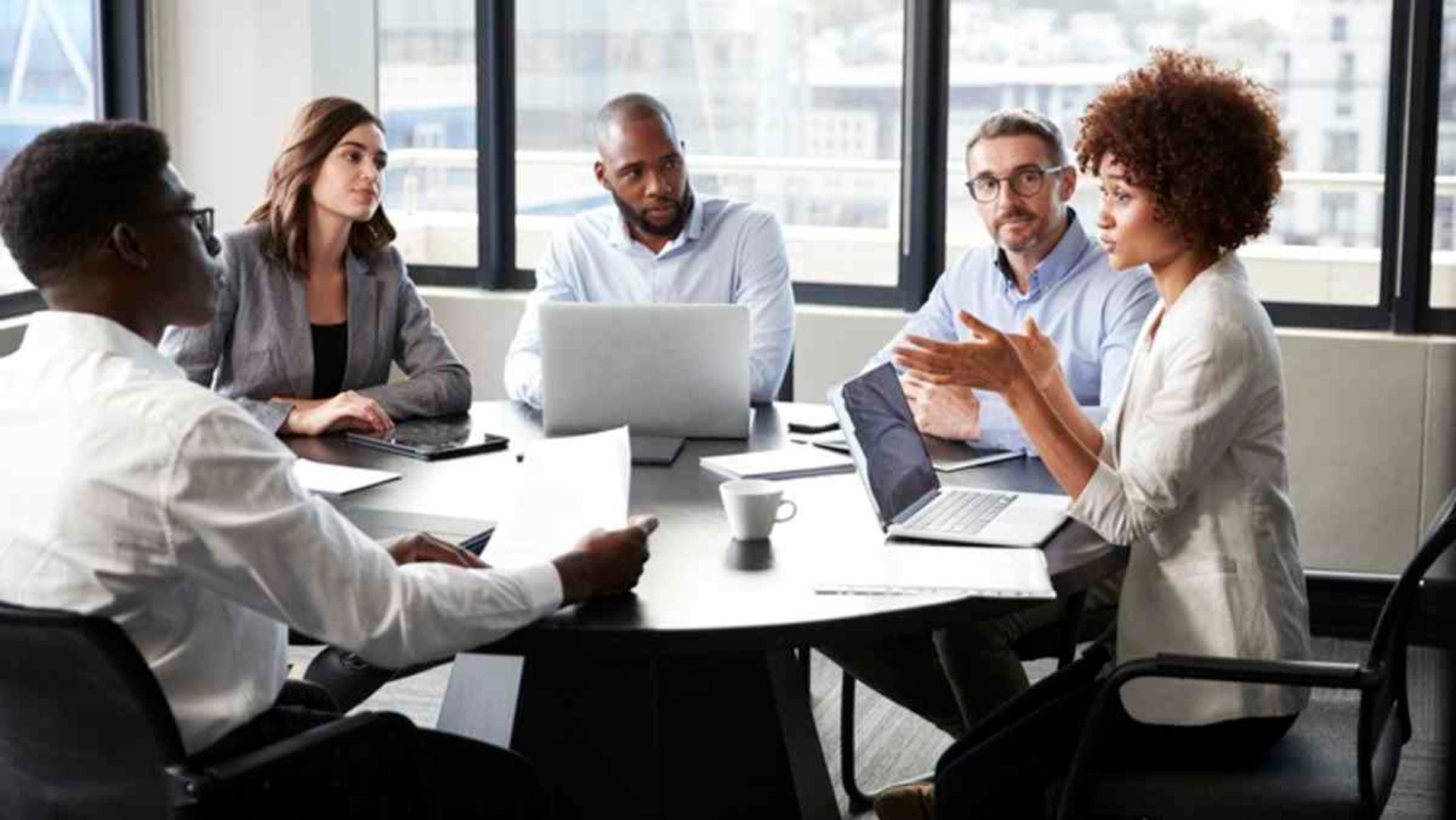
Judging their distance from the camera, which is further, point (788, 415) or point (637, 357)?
point (788, 415)

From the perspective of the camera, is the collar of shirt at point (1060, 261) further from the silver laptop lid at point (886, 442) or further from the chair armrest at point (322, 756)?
the chair armrest at point (322, 756)

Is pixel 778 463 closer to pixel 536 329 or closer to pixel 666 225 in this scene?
pixel 536 329

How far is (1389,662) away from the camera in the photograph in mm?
2152

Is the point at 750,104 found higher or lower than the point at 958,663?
higher

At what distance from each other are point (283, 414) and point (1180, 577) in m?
1.53

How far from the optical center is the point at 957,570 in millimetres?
2229

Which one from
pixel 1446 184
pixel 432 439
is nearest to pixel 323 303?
pixel 432 439

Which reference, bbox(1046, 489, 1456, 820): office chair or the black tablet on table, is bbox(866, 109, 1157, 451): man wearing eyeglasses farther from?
bbox(1046, 489, 1456, 820): office chair

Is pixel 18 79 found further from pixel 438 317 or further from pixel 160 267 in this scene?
pixel 160 267

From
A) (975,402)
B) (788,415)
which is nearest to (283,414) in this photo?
(788,415)

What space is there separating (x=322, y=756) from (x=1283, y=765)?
1.12 m

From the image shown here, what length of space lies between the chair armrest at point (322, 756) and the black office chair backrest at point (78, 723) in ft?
0.12

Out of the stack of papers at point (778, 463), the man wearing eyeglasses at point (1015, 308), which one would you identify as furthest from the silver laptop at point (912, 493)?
the man wearing eyeglasses at point (1015, 308)

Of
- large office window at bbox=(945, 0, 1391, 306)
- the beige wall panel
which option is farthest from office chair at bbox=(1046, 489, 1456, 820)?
large office window at bbox=(945, 0, 1391, 306)
